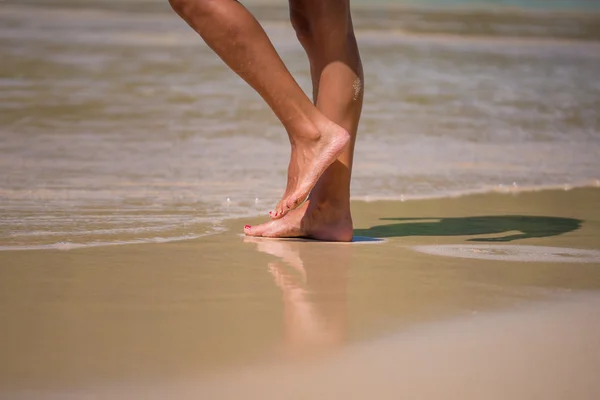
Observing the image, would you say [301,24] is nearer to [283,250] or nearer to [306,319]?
[283,250]

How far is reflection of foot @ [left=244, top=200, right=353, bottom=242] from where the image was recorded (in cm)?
289

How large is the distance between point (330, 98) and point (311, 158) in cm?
22

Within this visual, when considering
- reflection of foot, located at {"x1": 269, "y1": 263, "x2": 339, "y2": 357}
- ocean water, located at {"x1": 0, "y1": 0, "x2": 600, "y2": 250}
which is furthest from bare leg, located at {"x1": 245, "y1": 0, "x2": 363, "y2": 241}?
reflection of foot, located at {"x1": 269, "y1": 263, "x2": 339, "y2": 357}

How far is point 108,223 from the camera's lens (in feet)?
10.0

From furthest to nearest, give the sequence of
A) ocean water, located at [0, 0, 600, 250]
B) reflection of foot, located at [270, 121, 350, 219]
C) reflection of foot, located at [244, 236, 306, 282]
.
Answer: ocean water, located at [0, 0, 600, 250], reflection of foot, located at [270, 121, 350, 219], reflection of foot, located at [244, 236, 306, 282]

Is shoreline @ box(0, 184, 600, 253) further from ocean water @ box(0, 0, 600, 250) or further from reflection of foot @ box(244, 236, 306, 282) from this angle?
reflection of foot @ box(244, 236, 306, 282)

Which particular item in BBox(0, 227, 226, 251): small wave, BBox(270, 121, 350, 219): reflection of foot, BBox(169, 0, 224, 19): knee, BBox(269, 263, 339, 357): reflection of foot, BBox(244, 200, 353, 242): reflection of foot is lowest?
BBox(269, 263, 339, 357): reflection of foot

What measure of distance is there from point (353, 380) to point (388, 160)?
2841 millimetres

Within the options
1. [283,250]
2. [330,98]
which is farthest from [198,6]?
[283,250]

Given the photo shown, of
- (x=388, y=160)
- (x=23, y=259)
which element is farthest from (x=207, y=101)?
(x=23, y=259)

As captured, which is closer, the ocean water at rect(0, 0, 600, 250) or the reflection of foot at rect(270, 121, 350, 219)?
the reflection of foot at rect(270, 121, 350, 219)

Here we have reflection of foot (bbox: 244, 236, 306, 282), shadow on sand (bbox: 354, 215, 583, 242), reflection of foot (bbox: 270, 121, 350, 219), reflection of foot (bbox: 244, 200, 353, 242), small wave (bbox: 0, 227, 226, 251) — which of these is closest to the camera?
reflection of foot (bbox: 244, 236, 306, 282)

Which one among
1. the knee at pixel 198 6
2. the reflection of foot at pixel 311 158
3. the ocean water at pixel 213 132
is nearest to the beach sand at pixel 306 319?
the reflection of foot at pixel 311 158

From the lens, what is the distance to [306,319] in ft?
6.57
